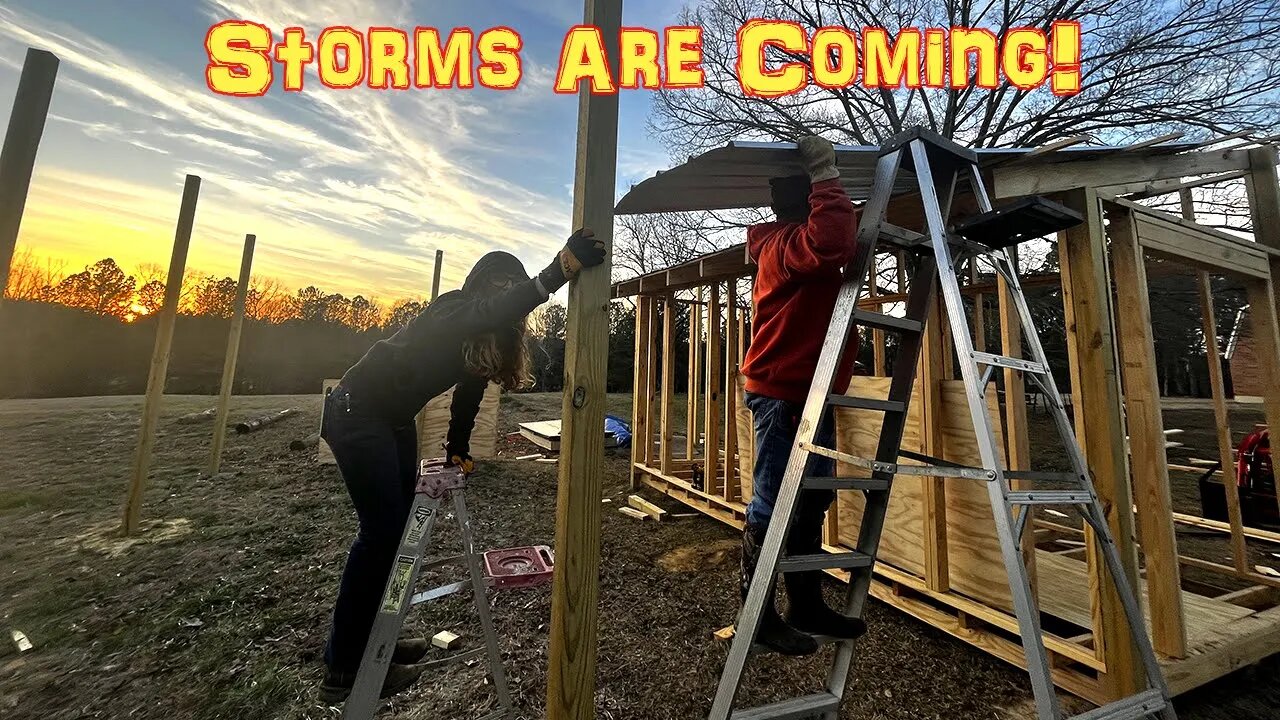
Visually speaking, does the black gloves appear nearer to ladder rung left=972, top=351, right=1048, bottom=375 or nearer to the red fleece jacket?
the red fleece jacket

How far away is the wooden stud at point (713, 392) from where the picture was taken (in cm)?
555

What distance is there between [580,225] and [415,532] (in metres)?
1.50

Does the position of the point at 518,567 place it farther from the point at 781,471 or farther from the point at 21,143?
the point at 21,143

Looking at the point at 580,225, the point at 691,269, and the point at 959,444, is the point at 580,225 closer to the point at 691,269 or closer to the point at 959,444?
the point at 959,444

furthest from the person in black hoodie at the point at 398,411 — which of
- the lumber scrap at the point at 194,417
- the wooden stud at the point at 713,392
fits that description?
the lumber scrap at the point at 194,417

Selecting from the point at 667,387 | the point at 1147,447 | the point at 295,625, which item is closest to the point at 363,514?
the point at 295,625

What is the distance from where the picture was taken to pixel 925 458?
1.95 meters

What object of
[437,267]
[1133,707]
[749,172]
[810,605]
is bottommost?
[1133,707]

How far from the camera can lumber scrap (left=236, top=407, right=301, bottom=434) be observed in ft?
31.0

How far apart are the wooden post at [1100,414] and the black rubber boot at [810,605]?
150cm

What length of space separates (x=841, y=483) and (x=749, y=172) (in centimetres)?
145

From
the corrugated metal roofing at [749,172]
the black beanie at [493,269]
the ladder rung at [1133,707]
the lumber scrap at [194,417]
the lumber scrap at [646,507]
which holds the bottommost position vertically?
the lumber scrap at [646,507]

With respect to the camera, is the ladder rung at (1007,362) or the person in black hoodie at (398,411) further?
the person in black hoodie at (398,411)

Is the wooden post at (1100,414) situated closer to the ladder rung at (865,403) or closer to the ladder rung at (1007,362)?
the ladder rung at (1007,362)
